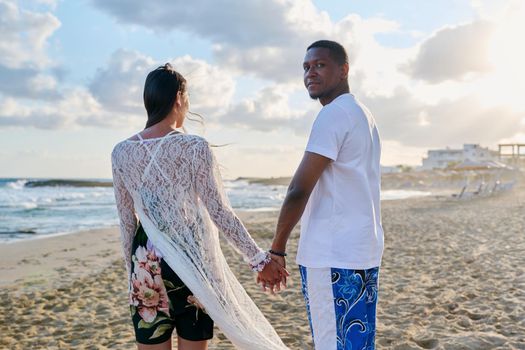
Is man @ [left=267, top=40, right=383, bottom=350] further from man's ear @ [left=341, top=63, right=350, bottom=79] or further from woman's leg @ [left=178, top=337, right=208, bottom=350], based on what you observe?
woman's leg @ [left=178, top=337, right=208, bottom=350]

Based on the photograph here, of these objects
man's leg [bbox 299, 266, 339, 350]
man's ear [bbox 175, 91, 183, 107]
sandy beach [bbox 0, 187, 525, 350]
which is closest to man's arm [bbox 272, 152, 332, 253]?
man's leg [bbox 299, 266, 339, 350]

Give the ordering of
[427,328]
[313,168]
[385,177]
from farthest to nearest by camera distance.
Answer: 1. [385,177]
2. [427,328]
3. [313,168]

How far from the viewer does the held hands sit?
7.18ft

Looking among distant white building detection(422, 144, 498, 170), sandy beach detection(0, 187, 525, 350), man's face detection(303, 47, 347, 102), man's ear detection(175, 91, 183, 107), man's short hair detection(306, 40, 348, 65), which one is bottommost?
sandy beach detection(0, 187, 525, 350)

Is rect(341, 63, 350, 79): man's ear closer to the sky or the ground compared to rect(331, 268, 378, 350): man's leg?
closer to the sky

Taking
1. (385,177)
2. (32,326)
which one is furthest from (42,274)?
(385,177)

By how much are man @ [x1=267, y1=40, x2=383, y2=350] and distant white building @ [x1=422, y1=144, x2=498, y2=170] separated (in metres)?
88.2

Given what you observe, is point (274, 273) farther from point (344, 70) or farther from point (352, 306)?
point (344, 70)

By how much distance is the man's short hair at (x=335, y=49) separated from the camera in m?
2.14

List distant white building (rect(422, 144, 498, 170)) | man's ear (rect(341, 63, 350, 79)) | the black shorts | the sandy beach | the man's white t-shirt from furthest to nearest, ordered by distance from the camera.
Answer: distant white building (rect(422, 144, 498, 170)) → the sandy beach → man's ear (rect(341, 63, 350, 79)) → the black shorts → the man's white t-shirt

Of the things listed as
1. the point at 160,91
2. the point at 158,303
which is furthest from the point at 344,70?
the point at 158,303

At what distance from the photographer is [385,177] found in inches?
2491

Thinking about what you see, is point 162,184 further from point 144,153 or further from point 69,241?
point 69,241

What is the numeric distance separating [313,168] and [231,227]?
492 millimetres
